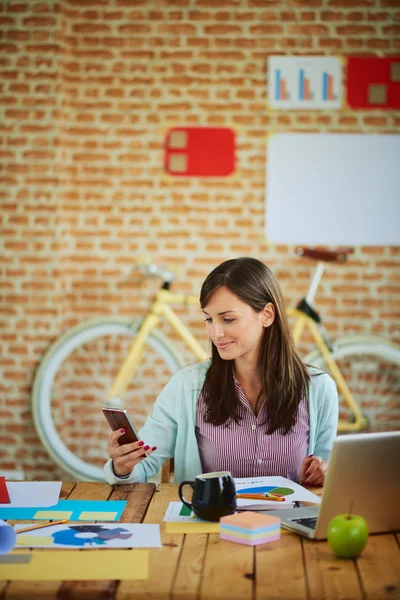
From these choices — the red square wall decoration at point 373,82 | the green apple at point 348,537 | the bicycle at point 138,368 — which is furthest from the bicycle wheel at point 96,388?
the green apple at point 348,537

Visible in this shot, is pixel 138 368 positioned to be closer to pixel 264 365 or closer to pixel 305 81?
pixel 305 81

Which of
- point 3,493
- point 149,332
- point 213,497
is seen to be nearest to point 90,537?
point 213,497

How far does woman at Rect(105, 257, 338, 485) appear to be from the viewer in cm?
211

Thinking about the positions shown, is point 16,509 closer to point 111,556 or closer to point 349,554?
point 111,556

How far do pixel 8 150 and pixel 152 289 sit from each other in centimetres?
108

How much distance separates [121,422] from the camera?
5.97 feet

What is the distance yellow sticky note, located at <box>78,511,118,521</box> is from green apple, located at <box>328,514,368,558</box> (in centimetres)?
49

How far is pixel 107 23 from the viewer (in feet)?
14.2

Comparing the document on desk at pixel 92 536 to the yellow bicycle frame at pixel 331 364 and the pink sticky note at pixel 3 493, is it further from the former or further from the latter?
the yellow bicycle frame at pixel 331 364

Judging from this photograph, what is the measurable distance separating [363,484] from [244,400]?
2.26 ft

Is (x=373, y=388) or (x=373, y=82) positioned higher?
(x=373, y=82)

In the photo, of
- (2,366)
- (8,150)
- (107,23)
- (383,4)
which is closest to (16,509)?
(2,366)

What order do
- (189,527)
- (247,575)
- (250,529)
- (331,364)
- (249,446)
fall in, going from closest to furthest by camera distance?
(247,575), (250,529), (189,527), (249,446), (331,364)

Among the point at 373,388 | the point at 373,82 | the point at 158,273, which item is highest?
the point at 373,82
